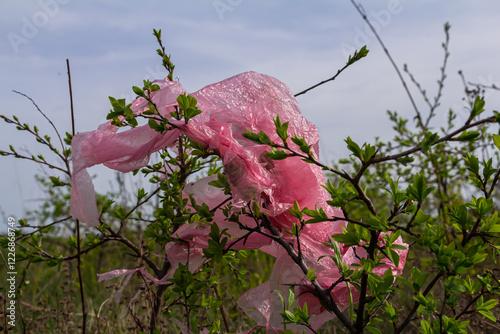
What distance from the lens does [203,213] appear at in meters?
1.24

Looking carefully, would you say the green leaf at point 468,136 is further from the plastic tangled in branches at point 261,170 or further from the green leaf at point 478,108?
the plastic tangled in branches at point 261,170

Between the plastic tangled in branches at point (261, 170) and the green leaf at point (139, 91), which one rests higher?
the green leaf at point (139, 91)

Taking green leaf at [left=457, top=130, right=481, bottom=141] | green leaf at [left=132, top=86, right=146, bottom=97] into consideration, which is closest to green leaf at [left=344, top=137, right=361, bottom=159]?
green leaf at [left=457, top=130, right=481, bottom=141]

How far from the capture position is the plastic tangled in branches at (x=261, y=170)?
1.29m

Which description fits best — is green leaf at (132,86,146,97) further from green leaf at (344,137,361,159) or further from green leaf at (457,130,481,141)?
green leaf at (457,130,481,141)

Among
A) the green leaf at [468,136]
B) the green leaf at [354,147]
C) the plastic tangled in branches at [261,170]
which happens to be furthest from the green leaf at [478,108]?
the plastic tangled in branches at [261,170]

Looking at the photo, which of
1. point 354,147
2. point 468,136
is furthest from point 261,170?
point 468,136

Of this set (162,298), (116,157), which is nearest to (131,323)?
(162,298)

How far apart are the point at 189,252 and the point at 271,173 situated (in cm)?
38

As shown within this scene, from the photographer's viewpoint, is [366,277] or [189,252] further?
[189,252]

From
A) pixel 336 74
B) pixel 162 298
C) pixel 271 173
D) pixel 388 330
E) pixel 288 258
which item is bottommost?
pixel 388 330

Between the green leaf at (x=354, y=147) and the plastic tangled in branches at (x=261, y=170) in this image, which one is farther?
the plastic tangled in branches at (x=261, y=170)

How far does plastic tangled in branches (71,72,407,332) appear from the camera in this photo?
129cm

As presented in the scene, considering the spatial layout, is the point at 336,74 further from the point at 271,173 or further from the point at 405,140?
the point at 405,140
